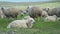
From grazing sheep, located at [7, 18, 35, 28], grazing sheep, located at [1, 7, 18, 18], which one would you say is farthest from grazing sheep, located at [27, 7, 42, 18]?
grazing sheep, located at [7, 18, 35, 28]

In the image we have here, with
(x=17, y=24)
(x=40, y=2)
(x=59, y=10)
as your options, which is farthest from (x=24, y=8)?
(x=17, y=24)

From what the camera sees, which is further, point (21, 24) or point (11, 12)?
point (11, 12)

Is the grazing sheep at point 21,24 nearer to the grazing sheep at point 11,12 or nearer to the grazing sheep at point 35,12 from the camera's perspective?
the grazing sheep at point 35,12

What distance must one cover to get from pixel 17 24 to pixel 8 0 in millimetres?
6950

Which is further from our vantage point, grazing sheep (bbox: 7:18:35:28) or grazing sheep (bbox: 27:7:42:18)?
grazing sheep (bbox: 27:7:42:18)

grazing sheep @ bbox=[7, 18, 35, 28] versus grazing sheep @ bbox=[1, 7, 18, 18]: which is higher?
grazing sheep @ bbox=[7, 18, 35, 28]

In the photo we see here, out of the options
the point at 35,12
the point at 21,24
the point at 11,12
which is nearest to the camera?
the point at 21,24

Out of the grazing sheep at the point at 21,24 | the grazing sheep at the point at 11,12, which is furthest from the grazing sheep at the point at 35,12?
the grazing sheep at the point at 21,24

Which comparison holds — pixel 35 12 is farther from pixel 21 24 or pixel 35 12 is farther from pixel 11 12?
pixel 21 24

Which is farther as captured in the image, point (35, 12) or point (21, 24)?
point (35, 12)

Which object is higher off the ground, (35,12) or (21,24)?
(21,24)

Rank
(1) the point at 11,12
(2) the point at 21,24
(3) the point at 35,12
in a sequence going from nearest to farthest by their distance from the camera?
(2) the point at 21,24, (3) the point at 35,12, (1) the point at 11,12

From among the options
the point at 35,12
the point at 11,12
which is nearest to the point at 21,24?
A: the point at 35,12

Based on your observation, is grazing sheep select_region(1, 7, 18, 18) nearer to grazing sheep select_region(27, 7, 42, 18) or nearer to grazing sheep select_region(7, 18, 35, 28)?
grazing sheep select_region(27, 7, 42, 18)
